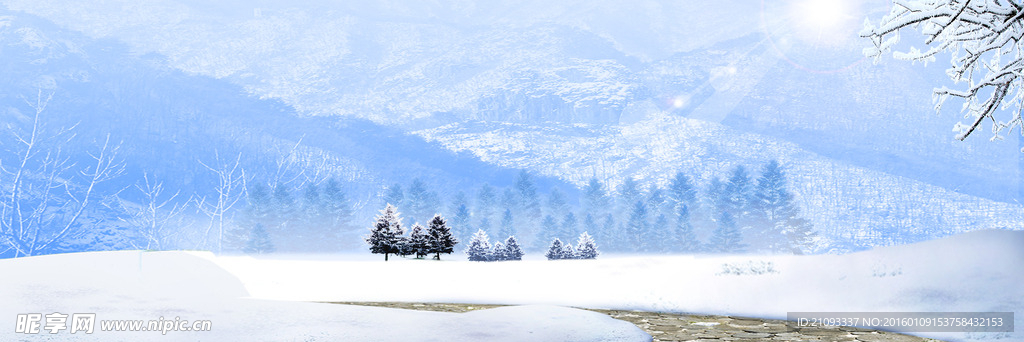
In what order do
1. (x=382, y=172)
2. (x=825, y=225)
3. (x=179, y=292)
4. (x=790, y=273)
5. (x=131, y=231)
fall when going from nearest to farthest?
(x=179, y=292), (x=790, y=273), (x=131, y=231), (x=825, y=225), (x=382, y=172)

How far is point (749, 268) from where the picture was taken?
15.3m

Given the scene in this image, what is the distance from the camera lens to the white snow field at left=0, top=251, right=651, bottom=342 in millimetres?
8570

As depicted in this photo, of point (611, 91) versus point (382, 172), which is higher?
point (611, 91)

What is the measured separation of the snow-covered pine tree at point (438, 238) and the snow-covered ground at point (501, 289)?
411cm

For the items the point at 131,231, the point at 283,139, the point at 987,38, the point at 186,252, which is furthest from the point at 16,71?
the point at 987,38

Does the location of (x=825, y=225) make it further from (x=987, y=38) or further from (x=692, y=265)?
(x=987, y=38)

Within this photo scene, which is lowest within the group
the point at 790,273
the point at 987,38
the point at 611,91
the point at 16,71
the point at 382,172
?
the point at 790,273

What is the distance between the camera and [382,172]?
83312 mm

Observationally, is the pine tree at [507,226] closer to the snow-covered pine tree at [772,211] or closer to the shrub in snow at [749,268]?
the snow-covered pine tree at [772,211]

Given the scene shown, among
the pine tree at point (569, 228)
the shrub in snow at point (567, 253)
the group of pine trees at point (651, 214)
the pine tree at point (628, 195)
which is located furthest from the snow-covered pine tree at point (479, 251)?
the pine tree at point (628, 195)

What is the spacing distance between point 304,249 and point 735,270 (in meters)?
37.5

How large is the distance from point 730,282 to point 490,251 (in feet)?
39.4

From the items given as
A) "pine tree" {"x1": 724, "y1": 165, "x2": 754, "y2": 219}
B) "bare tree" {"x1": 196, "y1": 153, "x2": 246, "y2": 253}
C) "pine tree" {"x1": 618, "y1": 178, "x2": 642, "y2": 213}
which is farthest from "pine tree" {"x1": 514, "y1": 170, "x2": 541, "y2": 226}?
"bare tree" {"x1": 196, "y1": 153, "x2": 246, "y2": 253}

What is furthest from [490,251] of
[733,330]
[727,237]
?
[727,237]
